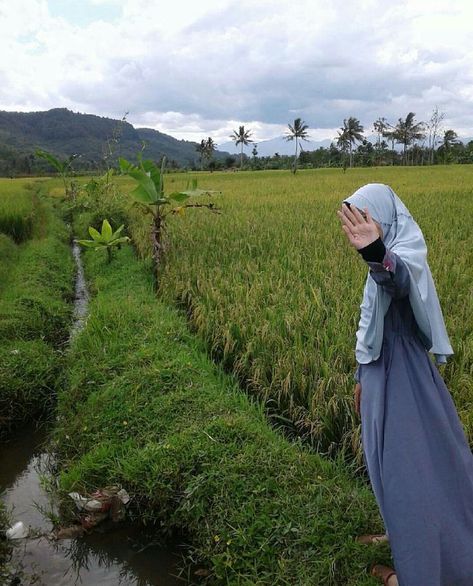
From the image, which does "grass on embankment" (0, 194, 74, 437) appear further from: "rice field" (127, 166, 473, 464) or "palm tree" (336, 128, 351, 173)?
"palm tree" (336, 128, 351, 173)

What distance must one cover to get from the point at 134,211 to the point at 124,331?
7.12 m

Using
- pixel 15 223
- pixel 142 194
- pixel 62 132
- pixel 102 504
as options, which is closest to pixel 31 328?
pixel 142 194

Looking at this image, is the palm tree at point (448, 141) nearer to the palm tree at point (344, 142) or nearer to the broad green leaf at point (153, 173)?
the palm tree at point (344, 142)

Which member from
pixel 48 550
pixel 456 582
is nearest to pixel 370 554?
pixel 456 582

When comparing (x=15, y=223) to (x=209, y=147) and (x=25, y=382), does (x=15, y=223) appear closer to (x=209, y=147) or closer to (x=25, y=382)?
(x=25, y=382)

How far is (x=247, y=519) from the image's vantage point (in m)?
Result: 2.31

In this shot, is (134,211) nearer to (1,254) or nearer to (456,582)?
(1,254)

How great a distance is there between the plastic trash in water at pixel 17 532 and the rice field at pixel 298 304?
1.59 metres

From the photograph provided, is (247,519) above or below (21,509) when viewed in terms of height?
above

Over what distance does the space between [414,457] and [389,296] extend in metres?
0.58

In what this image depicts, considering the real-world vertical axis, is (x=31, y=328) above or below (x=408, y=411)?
below

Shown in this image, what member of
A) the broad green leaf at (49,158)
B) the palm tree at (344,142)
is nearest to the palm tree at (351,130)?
the palm tree at (344,142)

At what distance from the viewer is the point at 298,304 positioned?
4227 mm

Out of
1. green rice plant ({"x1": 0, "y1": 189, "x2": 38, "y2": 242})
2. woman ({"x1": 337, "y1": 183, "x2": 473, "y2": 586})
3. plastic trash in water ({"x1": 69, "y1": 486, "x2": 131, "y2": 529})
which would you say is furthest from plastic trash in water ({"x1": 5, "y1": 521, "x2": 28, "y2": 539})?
green rice plant ({"x1": 0, "y1": 189, "x2": 38, "y2": 242})
